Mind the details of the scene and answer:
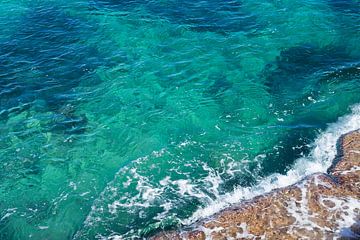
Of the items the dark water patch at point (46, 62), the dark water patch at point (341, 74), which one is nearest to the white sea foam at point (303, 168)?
the dark water patch at point (341, 74)

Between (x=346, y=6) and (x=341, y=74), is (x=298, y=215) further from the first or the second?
(x=346, y=6)

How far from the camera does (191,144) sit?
23.3 meters

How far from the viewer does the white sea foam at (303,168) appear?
64.3 ft

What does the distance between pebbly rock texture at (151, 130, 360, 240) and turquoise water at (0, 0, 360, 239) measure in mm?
1606

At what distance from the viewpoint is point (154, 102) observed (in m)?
26.7

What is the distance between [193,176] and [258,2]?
2206cm

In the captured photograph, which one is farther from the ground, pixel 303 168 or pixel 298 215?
pixel 303 168

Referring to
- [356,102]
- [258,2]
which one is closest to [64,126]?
[356,102]

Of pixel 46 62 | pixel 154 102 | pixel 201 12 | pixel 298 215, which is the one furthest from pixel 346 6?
pixel 46 62

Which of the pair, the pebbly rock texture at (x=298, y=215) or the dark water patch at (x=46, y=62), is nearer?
the pebbly rock texture at (x=298, y=215)

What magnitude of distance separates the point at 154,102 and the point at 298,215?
41.9ft

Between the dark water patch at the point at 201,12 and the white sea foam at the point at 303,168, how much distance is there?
42.9ft

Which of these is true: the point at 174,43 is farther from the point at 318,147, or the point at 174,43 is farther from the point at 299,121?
the point at 318,147

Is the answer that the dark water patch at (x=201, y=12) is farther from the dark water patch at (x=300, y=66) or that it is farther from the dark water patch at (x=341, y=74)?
the dark water patch at (x=341, y=74)
